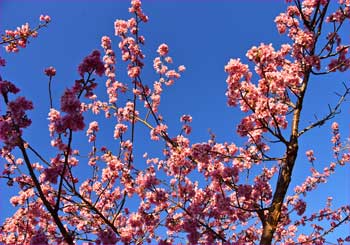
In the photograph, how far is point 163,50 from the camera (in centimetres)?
1175

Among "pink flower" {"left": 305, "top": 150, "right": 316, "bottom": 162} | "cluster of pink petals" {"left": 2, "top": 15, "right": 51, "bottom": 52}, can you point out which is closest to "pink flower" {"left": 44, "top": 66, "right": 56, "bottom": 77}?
"cluster of pink petals" {"left": 2, "top": 15, "right": 51, "bottom": 52}

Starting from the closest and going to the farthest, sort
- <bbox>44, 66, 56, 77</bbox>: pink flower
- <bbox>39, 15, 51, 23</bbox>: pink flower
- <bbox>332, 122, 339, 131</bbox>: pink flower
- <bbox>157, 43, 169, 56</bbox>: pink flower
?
<bbox>44, 66, 56, 77</bbox>: pink flower < <bbox>39, 15, 51, 23</bbox>: pink flower < <bbox>157, 43, 169, 56</bbox>: pink flower < <bbox>332, 122, 339, 131</bbox>: pink flower

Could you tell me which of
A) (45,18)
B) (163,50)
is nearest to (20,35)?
(45,18)

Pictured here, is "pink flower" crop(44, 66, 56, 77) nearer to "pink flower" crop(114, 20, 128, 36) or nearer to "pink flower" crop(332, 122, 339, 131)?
"pink flower" crop(114, 20, 128, 36)

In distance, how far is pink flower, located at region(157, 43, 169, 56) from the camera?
38.3 ft

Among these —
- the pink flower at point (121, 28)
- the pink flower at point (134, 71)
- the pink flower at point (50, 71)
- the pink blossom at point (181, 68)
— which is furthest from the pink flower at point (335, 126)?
the pink flower at point (50, 71)

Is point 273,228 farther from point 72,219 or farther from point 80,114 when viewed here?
point 72,219

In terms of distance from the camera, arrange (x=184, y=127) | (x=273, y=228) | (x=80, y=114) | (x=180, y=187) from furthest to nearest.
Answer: (x=184, y=127)
(x=180, y=187)
(x=273, y=228)
(x=80, y=114)

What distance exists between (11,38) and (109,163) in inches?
148

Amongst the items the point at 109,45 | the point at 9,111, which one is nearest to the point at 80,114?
the point at 9,111

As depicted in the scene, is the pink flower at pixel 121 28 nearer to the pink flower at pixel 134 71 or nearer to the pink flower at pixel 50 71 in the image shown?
the pink flower at pixel 134 71

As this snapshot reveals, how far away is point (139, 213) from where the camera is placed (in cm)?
940

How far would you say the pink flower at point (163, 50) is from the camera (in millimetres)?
11672

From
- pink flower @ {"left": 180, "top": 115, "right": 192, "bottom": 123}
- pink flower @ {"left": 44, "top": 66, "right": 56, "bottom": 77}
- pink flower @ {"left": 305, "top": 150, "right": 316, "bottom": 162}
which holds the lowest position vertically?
pink flower @ {"left": 44, "top": 66, "right": 56, "bottom": 77}
